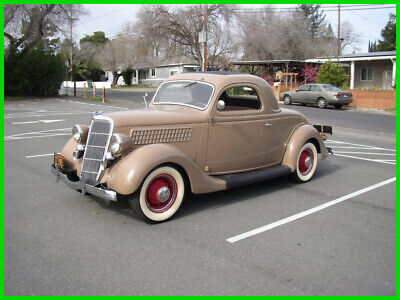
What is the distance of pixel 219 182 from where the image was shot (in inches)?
214

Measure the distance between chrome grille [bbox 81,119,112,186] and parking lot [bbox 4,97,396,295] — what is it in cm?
53

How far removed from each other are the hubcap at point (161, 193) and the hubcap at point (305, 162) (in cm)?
280

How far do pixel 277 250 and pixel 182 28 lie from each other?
4127 centimetres

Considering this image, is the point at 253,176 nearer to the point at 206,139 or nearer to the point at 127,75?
the point at 206,139

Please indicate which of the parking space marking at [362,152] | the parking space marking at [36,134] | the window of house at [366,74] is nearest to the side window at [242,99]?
the parking space marking at [362,152]

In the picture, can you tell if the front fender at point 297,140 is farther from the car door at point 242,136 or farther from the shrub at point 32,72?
the shrub at point 32,72

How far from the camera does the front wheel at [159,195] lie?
475cm

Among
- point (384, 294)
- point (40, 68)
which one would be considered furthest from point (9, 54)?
point (384, 294)

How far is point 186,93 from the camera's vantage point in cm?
596

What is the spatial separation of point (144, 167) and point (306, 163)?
3.41 metres

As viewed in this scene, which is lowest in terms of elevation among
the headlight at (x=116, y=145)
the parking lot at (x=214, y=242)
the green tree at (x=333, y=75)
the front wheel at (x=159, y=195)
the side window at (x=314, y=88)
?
the parking lot at (x=214, y=242)

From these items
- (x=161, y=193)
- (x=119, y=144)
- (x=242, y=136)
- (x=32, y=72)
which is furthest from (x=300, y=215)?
(x=32, y=72)

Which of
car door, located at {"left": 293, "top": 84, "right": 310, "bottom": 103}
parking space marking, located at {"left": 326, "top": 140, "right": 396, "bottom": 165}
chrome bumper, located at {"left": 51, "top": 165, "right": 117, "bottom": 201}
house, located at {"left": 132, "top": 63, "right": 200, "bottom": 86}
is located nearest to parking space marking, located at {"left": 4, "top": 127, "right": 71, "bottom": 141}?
chrome bumper, located at {"left": 51, "top": 165, "right": 117, "bottom": 201}

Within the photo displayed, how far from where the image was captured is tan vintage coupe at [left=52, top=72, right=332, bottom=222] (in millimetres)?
4805
